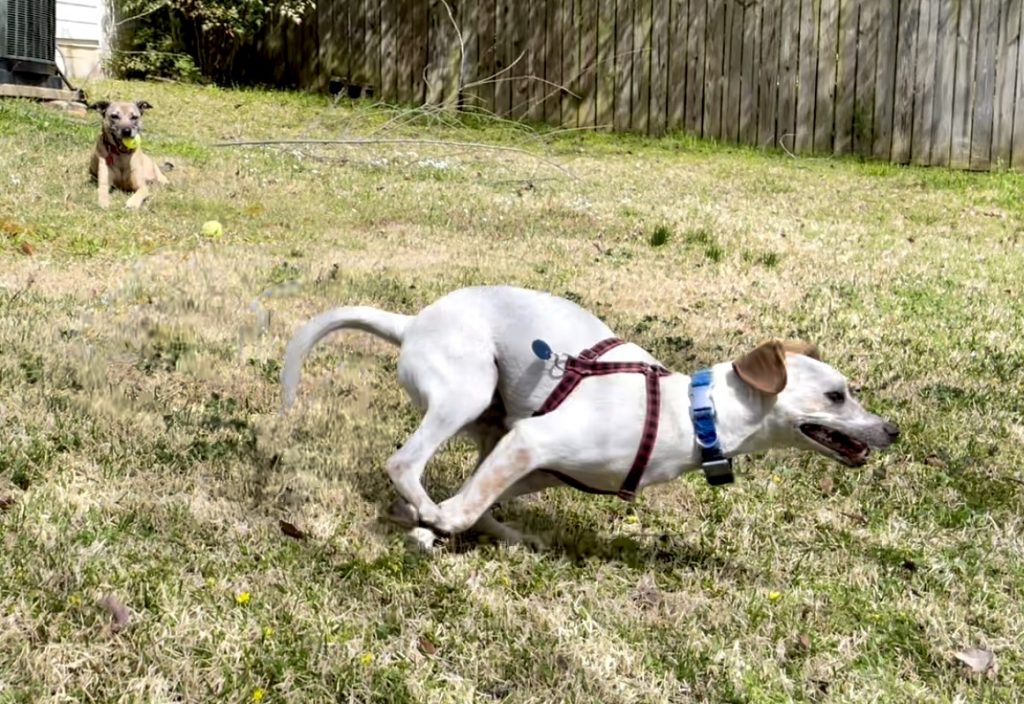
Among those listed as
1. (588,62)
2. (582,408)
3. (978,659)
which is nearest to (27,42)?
(588,62)

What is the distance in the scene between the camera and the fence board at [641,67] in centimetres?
1475

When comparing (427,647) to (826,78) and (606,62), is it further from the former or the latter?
(606,62)

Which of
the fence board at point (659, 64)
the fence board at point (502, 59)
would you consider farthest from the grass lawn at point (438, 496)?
the fence board at point (502, 59)

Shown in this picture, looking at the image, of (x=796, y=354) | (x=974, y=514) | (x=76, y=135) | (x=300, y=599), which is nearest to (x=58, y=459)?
(x=300, y=599)

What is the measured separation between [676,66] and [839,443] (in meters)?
11.9

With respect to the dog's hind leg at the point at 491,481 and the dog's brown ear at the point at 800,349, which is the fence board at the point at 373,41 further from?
the dog's hind leg at the point at 491,481

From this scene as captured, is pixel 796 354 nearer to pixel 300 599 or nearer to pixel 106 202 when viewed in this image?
pixel 300 599

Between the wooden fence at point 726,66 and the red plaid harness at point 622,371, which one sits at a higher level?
the wooden fence at point 726,66

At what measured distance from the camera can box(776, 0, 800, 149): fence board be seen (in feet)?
45.4

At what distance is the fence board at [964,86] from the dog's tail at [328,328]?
36.2 feet

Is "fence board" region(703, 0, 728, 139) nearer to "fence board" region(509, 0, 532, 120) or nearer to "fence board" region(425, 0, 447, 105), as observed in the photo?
"fence board" region(509, 0, 532, 120)

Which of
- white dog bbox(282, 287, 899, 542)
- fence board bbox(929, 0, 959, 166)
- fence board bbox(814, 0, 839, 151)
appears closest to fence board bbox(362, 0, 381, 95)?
fence board bbox(814, 0, 839, 151)

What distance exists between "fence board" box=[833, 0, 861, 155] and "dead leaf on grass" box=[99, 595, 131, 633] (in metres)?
12.4

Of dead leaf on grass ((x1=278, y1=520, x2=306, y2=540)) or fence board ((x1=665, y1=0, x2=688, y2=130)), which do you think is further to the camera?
fence board ((x1=665, y1=0, x2=688, y2=130))
